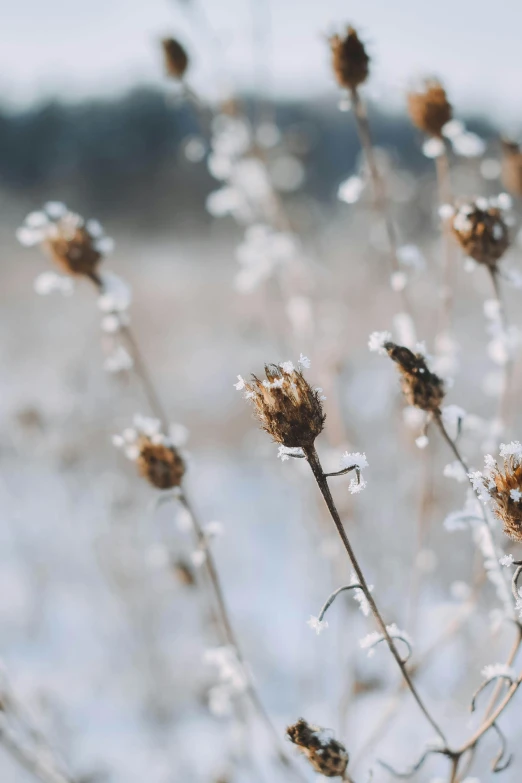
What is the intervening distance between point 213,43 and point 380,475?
364cm

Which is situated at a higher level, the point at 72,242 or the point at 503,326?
the point at 72,242

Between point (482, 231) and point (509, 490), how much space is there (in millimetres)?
536

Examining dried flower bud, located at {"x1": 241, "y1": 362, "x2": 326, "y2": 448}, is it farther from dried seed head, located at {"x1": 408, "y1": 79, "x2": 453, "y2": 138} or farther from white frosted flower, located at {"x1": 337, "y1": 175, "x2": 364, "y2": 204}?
dried seed head, located at {"x1": 408, "y1": 79, "x2": 453, "y2": 138}

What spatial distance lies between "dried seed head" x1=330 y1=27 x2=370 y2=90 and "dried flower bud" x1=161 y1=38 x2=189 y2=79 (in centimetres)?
64

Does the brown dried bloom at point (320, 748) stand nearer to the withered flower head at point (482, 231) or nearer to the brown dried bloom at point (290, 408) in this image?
the brown dried bloom at point (290, 408)

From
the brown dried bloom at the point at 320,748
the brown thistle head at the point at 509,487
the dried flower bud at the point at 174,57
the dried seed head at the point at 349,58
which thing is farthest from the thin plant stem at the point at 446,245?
the brown dried bloom at the point at 320,748

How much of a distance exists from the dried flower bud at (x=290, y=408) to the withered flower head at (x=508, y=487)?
21 cm

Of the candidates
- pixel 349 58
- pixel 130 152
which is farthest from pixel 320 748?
pixel 130 152

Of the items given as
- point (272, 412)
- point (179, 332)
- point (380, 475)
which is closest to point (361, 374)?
point (380, 475)

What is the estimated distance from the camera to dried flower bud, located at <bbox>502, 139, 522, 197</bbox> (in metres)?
1.69

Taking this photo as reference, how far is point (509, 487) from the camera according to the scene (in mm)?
739

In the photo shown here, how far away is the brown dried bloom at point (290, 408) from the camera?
737 mm

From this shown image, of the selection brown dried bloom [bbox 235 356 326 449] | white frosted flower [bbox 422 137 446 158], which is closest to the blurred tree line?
white frosted flower [bbox 422 137 446 158]

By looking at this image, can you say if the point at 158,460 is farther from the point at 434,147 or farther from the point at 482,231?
the point at 434,147
